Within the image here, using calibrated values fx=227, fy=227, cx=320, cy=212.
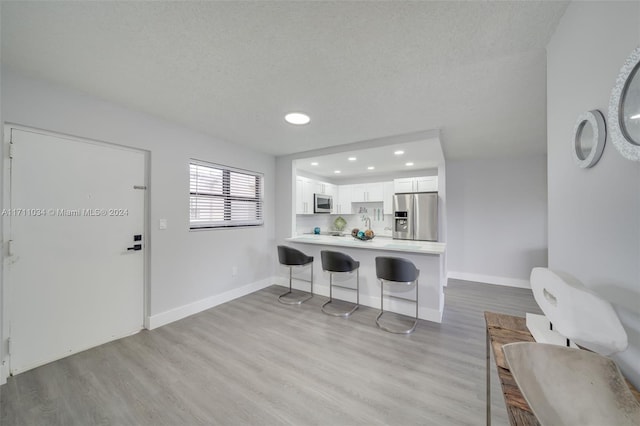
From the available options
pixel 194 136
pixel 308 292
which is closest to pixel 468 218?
pixel 308 292

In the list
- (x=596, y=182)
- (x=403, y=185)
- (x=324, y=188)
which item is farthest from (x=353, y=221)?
(x=596, y=182)

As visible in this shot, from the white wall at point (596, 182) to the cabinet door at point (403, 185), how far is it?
3683 mm

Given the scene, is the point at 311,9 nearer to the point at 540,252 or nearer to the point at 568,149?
the point at 568,149

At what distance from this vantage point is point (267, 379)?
1.86 meters

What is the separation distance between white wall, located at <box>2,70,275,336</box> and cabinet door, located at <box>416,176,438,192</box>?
10.8ft

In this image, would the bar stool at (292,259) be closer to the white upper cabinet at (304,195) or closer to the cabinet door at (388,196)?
the white upper cabinet at (304,195)

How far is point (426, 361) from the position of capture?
209 centimetres

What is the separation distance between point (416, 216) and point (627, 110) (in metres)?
4.11

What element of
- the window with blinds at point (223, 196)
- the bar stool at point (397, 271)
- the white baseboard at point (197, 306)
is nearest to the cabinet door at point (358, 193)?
the window with blinds at point (223, 196)

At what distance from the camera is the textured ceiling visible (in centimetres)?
127

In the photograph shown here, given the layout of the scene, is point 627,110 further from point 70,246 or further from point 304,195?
point 304,195

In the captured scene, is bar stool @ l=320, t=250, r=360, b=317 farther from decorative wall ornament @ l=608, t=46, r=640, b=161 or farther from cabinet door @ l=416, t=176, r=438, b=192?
cabinet door @ l=416, t=176, r=438, b=192

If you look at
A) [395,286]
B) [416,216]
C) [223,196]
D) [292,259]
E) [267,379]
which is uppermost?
[223,196]

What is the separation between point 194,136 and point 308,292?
297 centimetres
